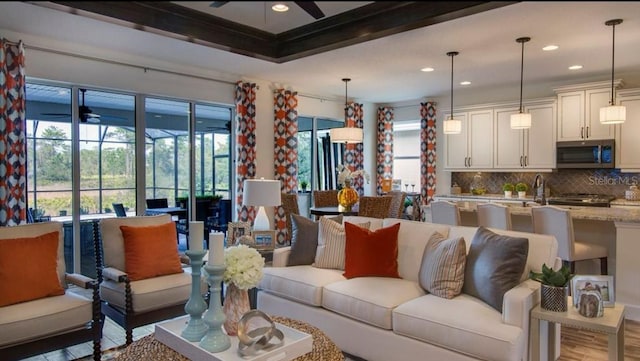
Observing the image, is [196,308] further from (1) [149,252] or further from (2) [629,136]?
(2) [629,136]

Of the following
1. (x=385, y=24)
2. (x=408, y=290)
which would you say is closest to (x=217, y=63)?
(x=408, y=290)

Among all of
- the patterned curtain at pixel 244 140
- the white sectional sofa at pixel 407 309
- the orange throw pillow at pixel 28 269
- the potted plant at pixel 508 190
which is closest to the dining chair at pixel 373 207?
the white sectional sofa at pixel 407 309

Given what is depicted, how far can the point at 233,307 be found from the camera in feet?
7.77

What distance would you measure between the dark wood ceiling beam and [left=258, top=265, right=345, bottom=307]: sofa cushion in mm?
1736

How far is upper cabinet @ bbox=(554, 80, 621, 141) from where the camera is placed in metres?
5.57

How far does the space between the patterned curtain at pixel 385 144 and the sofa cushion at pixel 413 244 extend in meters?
4.78

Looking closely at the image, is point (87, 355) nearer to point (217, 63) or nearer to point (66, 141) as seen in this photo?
point (66, 141)

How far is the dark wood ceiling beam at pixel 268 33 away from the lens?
4.69ft

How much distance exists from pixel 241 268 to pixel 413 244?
63.3 inches

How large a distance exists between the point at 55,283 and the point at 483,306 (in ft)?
9.66

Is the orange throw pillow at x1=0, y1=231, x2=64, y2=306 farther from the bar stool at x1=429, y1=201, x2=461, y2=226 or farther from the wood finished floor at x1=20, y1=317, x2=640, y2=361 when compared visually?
the bar stool at x1=429, y1=201, x2=461, y2=226

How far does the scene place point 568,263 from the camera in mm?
3850

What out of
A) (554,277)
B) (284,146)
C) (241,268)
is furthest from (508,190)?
(241,268)

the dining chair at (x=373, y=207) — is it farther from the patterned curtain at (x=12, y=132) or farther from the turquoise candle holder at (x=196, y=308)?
the patterned curtain at (x=12, y=132)
